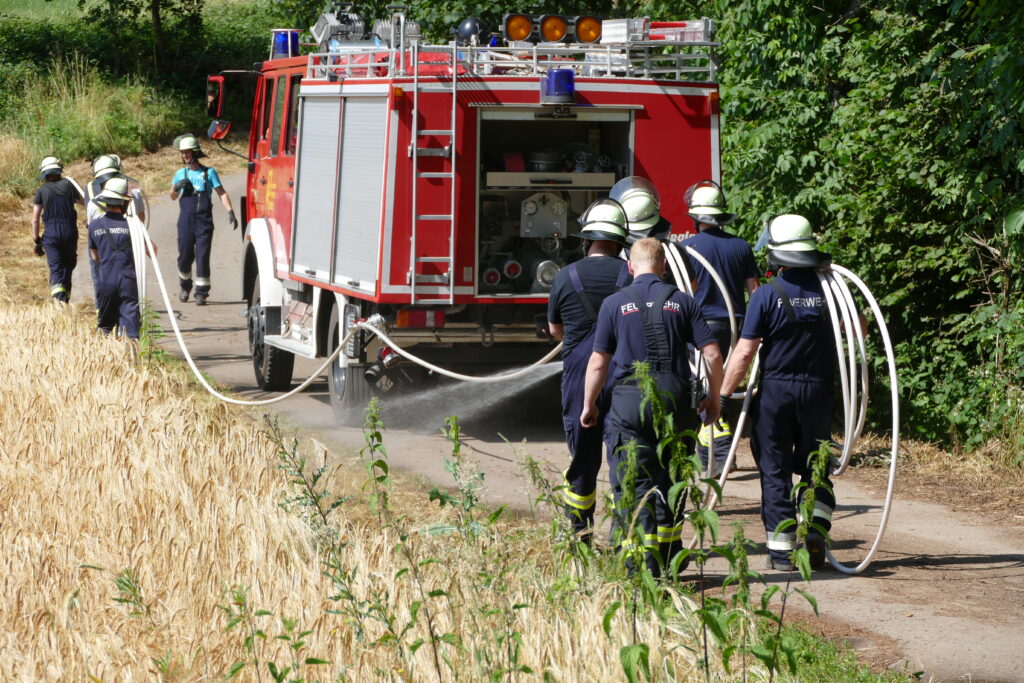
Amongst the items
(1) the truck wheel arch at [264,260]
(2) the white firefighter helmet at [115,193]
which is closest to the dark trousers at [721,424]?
(1) the truck wheel arch at [264,260]

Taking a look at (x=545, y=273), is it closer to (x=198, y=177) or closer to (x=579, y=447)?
(x=579, y=447)

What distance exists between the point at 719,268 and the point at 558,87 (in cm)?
186

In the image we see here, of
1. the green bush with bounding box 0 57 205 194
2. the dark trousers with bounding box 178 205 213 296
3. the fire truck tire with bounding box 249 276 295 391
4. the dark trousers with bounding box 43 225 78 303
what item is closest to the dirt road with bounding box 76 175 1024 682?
the fire truck tire with bounding box 249 276 295 391

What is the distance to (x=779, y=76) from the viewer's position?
425 inches

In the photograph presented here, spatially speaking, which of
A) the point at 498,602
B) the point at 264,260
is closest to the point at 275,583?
the point at 498,602

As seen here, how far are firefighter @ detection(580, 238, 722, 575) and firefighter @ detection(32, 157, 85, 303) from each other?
950cm

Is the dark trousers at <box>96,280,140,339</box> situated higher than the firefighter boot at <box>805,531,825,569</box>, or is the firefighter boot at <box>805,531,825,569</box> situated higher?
the dark trousers at <box>96,280,140,339</box>

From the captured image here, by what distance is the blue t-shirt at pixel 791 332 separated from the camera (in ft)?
21.7

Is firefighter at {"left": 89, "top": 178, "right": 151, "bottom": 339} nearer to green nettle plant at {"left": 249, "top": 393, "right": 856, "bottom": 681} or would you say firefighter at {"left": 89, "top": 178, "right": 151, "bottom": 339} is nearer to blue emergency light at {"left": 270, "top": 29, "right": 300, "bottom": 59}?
blue emergency light at {"left": 270, "top": 29, "right": 300, "bottom": 59}

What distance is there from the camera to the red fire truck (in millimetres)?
9461

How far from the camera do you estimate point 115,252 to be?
11242 millimetres

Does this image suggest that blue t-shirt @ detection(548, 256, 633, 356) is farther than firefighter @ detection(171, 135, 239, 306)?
No

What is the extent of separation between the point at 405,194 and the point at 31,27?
26382 millimetres

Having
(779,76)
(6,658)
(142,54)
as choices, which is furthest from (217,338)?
(142,54)
